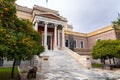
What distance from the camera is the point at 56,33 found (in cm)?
2214

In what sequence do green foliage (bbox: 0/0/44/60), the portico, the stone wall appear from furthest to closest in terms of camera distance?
the stone wall → the portico → green foliage (bbox: 0/0/44/60)

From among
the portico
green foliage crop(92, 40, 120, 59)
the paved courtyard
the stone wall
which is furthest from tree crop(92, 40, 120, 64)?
the portico

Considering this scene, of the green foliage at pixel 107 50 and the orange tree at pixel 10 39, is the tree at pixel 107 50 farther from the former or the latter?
the orange tree at pixel 10 39

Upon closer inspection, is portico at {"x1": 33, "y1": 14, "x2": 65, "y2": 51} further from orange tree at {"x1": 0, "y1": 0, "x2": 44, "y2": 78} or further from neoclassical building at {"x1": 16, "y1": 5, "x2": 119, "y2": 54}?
orange tree at {"x1": 0, "y1": 0, "x2": 44, "y2": 78}

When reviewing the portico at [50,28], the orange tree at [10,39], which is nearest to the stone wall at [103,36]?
the portico at [50,28]

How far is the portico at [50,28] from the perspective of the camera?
792 inches

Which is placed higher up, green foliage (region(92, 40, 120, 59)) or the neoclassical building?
the neoclassical building

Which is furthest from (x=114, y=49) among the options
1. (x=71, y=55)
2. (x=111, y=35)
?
(x=111, y=35)

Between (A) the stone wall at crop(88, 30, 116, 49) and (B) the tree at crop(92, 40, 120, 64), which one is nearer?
(B) the tree at crop(92, 40, 120, 64)

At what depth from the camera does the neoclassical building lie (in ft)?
67.6

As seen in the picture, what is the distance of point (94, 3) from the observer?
14.0 m

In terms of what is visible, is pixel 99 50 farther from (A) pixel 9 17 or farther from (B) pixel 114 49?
(A) pixel 9 17

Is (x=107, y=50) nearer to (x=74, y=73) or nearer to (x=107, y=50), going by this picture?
(x=107, y=50)

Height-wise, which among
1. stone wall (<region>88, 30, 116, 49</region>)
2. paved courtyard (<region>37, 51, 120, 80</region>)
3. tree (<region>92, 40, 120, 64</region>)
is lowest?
paved courtyard (<region>37, 51, 120, 80</region>)
